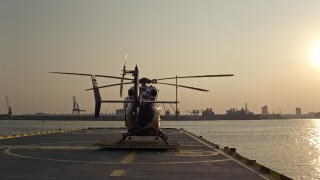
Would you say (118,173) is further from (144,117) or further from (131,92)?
(131,92)

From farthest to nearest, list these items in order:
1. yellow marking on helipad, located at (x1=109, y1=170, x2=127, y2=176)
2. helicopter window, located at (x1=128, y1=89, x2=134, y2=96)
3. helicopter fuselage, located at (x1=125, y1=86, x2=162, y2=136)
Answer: helicopter window, located at (x1=128, y1=89, x2=134, y2=96)
helicopter fuselage, located at (x1=125, y1=86, x2=162, y2=136)
yellow marking on helipad, located at (x1=109, y1=170, x2=127, y2=176)

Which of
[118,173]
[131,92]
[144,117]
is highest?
[131,92]

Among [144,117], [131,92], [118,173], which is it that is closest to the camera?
[118,173]

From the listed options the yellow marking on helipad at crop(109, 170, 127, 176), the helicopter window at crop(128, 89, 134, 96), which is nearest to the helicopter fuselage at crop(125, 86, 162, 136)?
the helicopter window at crop(128, 89, 134, 96)

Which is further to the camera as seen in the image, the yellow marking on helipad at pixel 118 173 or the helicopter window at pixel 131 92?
the helicopter window at pixel 131 92

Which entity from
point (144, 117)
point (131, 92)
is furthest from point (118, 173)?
point (131, 92)

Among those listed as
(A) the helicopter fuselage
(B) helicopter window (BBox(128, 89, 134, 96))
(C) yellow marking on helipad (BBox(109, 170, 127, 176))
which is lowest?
(C) yellow marking on helipad (BBox(109, 170, 127, 176))

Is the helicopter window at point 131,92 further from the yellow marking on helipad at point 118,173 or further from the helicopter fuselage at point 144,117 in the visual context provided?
the yellow marking on helipad at point 118,173

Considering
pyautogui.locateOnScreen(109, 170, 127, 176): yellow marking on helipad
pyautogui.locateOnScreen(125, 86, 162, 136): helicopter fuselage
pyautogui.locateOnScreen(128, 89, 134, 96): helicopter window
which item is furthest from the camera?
pyautogui.locateOnScreen(128, 89, 134, 96): helicopter window

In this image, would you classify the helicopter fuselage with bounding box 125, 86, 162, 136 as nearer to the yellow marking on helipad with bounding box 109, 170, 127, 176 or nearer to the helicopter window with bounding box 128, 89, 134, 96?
the helicopter window with bounding box 128, 89, 134, 96

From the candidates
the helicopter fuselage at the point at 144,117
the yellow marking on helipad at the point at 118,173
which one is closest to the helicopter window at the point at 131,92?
the helicopter fuselage at the point at 144,117

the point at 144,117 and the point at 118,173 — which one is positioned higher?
the point at 144,117

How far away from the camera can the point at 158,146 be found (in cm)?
3444

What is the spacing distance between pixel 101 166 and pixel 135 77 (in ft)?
32.3
